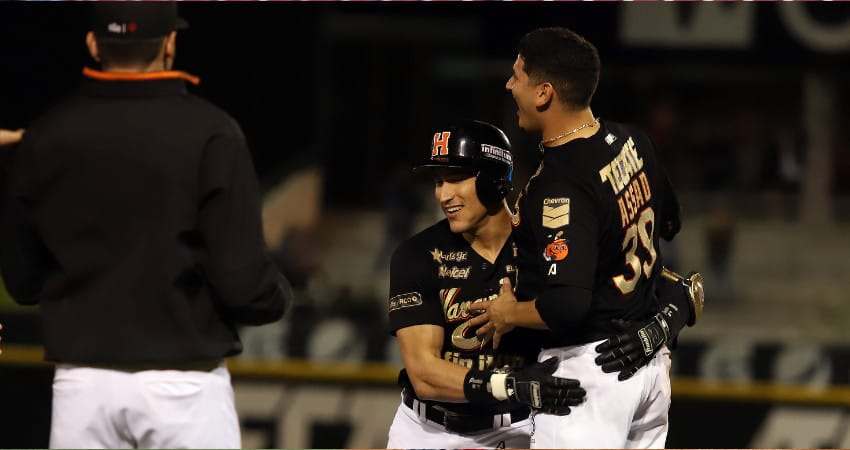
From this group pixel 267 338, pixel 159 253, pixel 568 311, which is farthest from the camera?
pixel 267 338

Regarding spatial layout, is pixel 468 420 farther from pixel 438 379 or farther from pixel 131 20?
pixel 131 20

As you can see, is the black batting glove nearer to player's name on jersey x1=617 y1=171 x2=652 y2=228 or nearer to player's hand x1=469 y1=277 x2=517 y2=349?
player's hand x1=469 y1=277 x2=517 y2=349

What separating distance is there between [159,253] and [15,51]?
30.4 feet

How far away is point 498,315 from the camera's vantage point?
3756mm

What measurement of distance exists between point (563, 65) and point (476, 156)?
472mm

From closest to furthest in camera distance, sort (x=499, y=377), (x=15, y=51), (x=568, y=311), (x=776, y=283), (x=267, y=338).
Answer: (x=568, y=311), (x=499, y=377), (x=267, y=338), (x=15, y=51), (x=776, y=283)

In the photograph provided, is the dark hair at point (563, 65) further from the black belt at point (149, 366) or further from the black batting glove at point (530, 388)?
the black belt at point (149, 366)

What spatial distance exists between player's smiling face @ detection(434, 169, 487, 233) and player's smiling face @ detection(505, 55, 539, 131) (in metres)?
0.33

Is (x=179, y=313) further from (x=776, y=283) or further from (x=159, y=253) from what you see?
(x=776, y=283)

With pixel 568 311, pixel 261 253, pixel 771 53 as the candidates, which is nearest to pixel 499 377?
pixel 568 311

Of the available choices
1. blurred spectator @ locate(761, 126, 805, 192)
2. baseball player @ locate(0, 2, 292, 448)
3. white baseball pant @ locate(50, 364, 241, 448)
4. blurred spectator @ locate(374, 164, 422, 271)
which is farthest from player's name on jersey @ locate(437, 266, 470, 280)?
blurred spectator @ locate(761, 126, 805, 192)

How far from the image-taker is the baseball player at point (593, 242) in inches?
145

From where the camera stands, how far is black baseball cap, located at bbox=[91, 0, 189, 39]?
316 cm

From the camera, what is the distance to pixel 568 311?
3.54 meters
